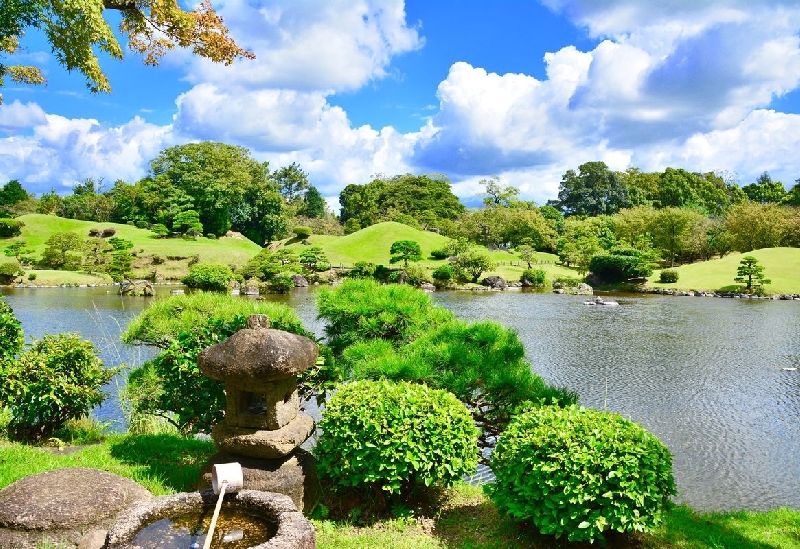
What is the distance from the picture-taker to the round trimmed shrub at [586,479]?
4.37 meters

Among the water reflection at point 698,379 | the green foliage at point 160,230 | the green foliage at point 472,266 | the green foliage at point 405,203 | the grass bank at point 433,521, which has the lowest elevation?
the water reflection at point 698,379

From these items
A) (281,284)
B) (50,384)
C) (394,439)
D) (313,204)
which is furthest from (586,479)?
(313,204)

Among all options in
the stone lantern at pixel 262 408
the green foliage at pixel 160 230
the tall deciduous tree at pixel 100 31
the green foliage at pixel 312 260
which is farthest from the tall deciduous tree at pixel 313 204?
the stone lantern at pixel 262 408

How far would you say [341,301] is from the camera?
7637 mm

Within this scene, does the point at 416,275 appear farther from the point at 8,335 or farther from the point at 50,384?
the point at 50,384

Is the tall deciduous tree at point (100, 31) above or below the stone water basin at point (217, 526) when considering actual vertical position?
above

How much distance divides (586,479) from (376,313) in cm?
375

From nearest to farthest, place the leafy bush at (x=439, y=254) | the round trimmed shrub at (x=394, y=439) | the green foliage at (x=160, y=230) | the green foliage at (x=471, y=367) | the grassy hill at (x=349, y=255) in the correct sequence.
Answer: the round trimmed shrub at (x=394, y=439) → the green foliage at (x=471, y=367) → the grassy hill at (x=349, y=255) → the green foliage at (x=160, y=230) → the leafy bush at (x=439, y=254)

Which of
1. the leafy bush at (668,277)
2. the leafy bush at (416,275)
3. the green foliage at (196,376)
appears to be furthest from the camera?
the leafy bush at (416,275)

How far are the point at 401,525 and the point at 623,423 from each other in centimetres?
218

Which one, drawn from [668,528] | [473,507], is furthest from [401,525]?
[668,528]

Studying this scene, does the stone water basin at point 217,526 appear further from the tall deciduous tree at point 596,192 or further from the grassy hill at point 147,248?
the tall deciduous tree at point 596,192

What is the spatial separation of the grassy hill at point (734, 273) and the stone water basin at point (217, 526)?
43490 millimetres

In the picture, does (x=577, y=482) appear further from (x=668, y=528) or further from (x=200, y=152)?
(x=200, y=152)
